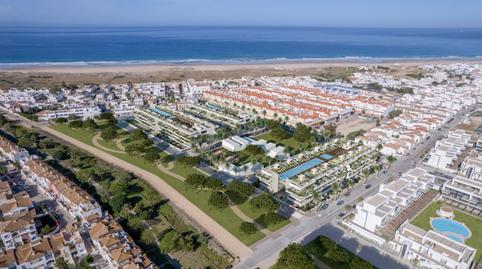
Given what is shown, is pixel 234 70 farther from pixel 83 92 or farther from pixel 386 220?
pixel 386 220

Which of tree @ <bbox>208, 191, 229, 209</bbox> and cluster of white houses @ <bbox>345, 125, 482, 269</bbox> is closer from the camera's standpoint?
cluster of white houses @ <bbox>345, 125, 482, 269</bbox>

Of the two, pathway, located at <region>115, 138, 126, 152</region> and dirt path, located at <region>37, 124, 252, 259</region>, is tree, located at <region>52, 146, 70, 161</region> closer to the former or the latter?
dirt path, located at <region>37, 124, 252, 259</region>

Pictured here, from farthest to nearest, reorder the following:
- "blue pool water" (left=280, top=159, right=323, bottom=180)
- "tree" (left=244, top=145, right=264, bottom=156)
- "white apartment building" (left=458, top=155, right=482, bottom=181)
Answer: "tree" (left=244, top=145, right=264, bottom=156) < "white apartment building" (left=458, top=155, right=482, bottom=181) < "blue pool water" (left=280, top=159, right=323, bottom=180)

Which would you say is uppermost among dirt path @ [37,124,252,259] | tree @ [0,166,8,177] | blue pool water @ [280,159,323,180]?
blue pool water @ [280,159,323,180]

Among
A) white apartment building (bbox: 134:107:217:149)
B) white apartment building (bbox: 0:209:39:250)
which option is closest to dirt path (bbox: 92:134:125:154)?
white apartment building (bbox: 134:107:217:149)

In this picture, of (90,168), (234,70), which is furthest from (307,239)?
(234,70)

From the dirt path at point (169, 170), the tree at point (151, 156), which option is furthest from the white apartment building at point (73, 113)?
the dirt path at point (169, 170)
